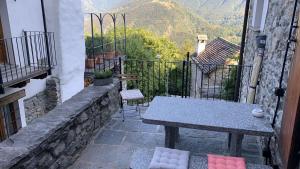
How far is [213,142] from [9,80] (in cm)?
344

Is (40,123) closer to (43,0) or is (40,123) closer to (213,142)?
(213,142)

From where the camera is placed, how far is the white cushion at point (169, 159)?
2.30 m

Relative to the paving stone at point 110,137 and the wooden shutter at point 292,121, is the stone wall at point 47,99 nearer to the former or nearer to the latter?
the paving stone at point 110,137

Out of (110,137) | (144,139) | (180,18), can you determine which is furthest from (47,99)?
(180,18)

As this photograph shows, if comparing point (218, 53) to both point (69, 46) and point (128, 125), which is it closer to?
point (69, 46)

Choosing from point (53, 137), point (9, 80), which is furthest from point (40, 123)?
point (9, 80)

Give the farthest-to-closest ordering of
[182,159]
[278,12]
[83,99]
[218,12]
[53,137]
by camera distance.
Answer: [218,12] → [83,99] → [278,12] → [53,137] → [182,159]

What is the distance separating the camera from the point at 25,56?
5.39 meters

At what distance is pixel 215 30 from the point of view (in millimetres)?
39531

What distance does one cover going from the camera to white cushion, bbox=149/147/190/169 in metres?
2.30

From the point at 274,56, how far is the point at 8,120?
15.8 feet

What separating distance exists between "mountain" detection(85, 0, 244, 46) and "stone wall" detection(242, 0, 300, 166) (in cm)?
3189

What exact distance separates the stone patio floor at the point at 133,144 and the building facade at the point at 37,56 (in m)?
1.92

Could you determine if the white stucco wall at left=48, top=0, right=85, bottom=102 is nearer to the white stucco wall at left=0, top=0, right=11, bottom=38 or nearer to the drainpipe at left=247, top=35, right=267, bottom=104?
the white stucco wall at left=0, top=0, right=11, bottom=38
